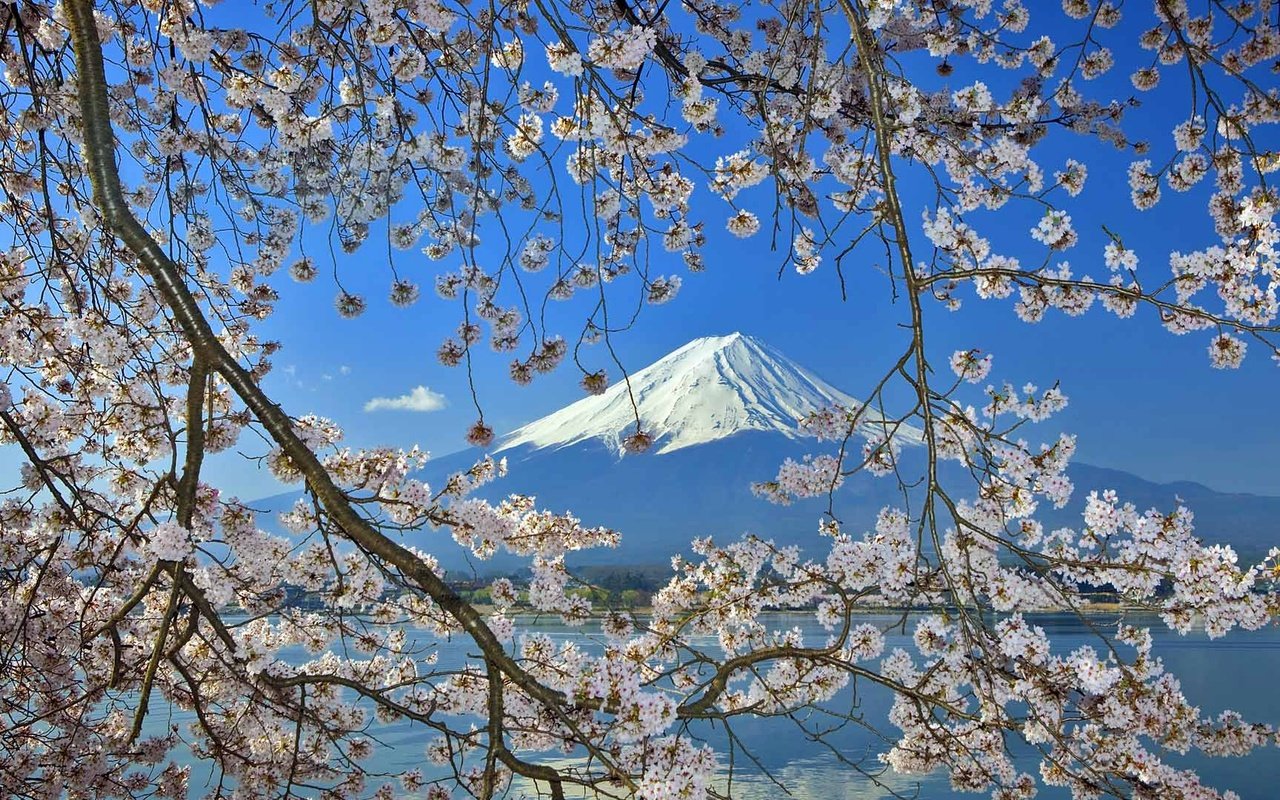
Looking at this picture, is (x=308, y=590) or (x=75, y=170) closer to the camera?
(x=308, y=590)

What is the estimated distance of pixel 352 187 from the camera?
3848mm

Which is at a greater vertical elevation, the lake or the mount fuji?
the mount fuji

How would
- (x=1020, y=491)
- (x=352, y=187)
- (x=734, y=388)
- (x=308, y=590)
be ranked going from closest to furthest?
(x=1020, y=491) → (x=308, y=590) → (x=352, y=187) → (x=734, y=388)

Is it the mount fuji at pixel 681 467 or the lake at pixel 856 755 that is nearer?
the lake at pixel 856 755

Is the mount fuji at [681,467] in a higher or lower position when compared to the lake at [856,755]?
higher

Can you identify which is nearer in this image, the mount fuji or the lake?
the lake

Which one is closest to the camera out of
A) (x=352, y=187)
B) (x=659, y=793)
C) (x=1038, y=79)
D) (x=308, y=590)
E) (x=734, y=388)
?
(x=659, y=793)

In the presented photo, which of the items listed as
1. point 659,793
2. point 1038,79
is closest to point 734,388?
point 1038,79

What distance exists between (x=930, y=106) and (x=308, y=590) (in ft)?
9.69

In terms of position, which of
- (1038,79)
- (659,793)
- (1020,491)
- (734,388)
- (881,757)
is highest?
(734,388)

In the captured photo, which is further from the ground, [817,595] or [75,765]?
[817,595]

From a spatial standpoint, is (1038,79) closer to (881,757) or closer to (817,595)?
(817,595)

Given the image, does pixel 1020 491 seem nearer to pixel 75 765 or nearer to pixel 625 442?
pixel 625 442

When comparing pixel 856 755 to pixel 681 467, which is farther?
pixel 681 467
